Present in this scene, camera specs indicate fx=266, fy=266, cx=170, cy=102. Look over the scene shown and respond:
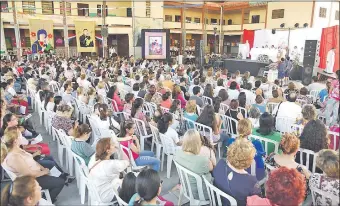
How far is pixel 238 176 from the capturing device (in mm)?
2033

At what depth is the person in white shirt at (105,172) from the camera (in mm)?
2312

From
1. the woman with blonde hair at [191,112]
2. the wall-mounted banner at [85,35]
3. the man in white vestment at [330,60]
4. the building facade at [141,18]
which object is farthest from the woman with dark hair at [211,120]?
the wall-mounted banner at [85,35]

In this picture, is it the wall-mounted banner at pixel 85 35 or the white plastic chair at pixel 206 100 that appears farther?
the wall-mounted banner at pixel 85 35

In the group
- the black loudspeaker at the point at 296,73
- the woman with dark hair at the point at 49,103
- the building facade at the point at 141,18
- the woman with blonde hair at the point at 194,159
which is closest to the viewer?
the woman with blonde hair at the point at 194,159

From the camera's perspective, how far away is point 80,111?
17.3ft

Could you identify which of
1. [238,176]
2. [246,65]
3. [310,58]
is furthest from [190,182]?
[246,65]

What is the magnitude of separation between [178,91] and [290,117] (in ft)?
7.29

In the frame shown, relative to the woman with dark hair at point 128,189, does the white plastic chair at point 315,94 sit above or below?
above

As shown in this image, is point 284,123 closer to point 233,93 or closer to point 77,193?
point 233,93

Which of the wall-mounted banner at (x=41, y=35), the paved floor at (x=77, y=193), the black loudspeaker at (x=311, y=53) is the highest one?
the wall-mounted banner at (x=41, y=35)

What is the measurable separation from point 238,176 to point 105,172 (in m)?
1.13

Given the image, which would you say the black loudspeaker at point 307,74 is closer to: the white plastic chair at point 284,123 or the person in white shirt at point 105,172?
the white plastic chair at point 284,123

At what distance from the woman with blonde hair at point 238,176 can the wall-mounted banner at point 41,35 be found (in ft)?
48.4

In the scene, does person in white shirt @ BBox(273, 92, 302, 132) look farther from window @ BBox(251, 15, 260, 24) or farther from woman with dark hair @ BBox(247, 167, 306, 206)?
window @ BBox(251, 15, 260, 24)
